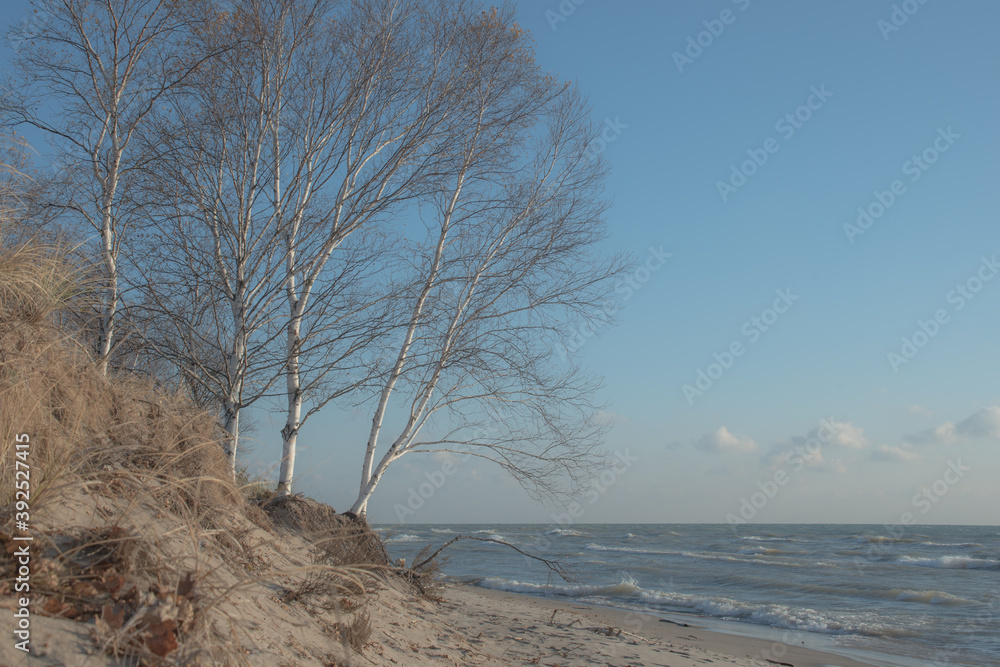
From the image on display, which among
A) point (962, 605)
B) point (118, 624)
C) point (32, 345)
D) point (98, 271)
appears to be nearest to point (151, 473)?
point (118, 624)

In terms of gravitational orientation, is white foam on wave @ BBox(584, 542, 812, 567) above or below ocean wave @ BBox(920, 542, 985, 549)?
below

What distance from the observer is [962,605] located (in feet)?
46.3

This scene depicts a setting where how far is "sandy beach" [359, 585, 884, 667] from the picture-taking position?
4.97m

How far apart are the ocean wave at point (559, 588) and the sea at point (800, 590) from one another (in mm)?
39

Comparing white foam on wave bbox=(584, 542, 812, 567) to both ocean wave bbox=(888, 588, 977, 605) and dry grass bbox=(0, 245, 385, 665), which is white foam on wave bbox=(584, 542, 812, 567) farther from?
dry grass bbox=(0, 245, 385, 665)

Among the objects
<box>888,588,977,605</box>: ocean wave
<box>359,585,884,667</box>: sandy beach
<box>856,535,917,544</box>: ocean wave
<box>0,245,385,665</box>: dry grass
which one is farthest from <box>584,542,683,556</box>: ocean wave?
<box>0,245,385,665</box>: dry grass

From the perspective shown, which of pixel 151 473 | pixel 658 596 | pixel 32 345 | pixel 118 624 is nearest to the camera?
pixel 118 624

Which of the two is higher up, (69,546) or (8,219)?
(8,219)

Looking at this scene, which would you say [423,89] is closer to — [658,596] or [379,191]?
[379,191]

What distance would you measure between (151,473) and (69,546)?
0.52 meters

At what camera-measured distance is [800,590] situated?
15.8m

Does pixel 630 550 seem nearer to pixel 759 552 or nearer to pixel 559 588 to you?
pixel 759 552

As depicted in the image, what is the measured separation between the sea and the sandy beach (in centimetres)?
64

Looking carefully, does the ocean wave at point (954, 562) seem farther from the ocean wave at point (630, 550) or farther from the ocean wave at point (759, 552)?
the ocean wave at point (630, 550)
